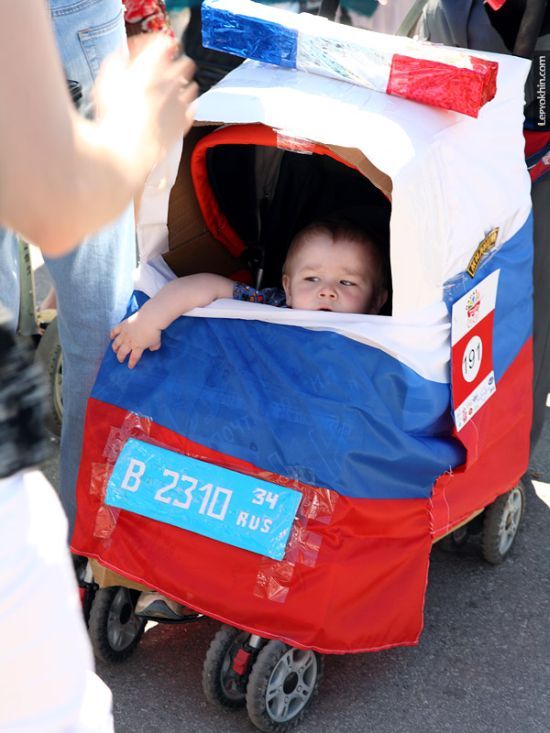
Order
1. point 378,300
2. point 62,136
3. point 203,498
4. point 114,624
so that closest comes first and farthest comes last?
1. point 62,136
2. point 203,498
3. point 114,624
4. point 378,300

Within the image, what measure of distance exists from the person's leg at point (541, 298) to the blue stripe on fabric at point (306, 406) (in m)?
0.58

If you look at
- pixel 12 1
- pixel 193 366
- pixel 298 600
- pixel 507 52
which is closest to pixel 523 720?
pixel 298 600

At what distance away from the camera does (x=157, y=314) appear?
208 cm

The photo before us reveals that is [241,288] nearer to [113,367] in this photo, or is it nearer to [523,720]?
[113,367]

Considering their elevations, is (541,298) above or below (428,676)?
above

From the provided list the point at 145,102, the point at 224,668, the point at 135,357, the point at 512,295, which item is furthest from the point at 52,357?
the point at 145,102

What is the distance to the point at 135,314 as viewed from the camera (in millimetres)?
2102

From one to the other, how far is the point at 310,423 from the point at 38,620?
3.24ft

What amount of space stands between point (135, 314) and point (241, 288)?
0.25m

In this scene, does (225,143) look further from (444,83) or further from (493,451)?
(493,451)

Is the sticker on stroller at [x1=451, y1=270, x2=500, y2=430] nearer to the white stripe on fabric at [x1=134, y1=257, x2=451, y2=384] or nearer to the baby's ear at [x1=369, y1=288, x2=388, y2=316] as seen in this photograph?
the white stripe on fabric at [x1=134, y1=257, x2=451, y2=384]

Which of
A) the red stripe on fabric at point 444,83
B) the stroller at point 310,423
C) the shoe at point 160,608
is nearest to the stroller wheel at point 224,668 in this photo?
the stroller at point 310,423

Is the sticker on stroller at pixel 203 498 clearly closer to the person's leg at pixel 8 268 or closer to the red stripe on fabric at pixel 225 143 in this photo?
the person's leg at pixel 8 268

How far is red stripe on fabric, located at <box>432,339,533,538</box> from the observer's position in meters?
2.07
